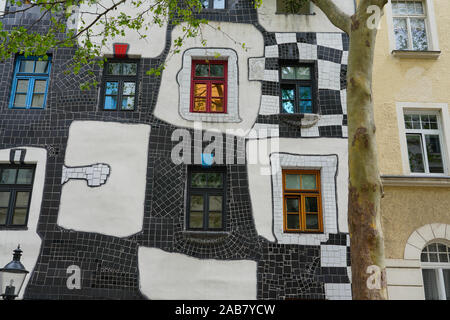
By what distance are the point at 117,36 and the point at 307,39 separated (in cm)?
453

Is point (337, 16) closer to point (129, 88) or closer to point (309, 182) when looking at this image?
point (309, 182)

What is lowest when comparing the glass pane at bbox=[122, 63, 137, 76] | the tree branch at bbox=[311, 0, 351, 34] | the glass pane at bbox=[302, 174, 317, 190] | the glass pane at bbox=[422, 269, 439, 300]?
the glass pane at bbox=[422, 269, 439, 300]

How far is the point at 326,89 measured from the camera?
10.8 m

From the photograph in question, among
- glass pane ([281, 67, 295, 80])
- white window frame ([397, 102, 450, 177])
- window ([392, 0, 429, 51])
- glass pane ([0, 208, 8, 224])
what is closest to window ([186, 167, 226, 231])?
glass pane ([281, 67, 295, 80])

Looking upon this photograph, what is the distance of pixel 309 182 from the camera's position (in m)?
10.2

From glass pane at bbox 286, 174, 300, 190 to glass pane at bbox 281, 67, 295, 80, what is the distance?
242cm

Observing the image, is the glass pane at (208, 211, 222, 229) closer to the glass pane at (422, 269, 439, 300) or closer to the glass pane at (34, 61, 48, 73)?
the glass pane at (422, 269, 439, 300)

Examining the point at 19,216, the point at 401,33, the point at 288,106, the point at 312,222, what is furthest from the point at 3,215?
the point at 401,33

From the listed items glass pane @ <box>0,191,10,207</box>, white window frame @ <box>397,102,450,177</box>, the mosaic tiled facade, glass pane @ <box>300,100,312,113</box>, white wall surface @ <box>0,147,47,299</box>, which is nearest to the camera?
the mosaic tiled facade

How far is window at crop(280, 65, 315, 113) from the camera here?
1081 cm

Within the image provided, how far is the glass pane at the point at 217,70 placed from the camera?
434 inches

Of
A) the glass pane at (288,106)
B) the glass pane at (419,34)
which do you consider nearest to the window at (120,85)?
the glass pane at (288,106)

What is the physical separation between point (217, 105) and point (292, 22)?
2788mm

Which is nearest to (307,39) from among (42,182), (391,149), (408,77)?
(408,77)
